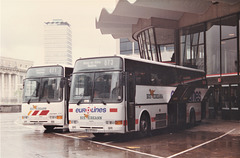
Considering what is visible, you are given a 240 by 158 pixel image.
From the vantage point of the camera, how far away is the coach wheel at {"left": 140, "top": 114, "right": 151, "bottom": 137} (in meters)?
15.1

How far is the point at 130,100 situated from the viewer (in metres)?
14.1

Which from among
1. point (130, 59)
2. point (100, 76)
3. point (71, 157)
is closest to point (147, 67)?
point (130, 59)

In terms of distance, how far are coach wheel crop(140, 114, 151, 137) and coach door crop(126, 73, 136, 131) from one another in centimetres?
95

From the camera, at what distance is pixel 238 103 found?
24594 millimetres

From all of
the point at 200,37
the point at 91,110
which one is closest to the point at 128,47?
the point at 200,37

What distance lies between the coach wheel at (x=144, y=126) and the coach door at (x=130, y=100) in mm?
949

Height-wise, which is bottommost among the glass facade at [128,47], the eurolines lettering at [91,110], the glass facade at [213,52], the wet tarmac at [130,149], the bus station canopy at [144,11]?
the wet tarmac at [130,149]

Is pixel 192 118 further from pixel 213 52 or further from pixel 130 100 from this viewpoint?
pixel 130 100

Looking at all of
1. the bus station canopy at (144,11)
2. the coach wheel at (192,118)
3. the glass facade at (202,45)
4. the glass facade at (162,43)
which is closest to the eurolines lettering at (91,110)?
the coach wheel at (192,118)

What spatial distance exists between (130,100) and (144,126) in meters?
1.79

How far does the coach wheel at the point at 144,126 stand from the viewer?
15.1m

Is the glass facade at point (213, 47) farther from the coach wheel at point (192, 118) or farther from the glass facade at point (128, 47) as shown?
the glass facade at point (128, 47)

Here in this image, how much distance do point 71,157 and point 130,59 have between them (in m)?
5.52

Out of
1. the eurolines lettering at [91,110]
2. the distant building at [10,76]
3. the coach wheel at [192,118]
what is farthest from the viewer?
the distant building at [10,76]
